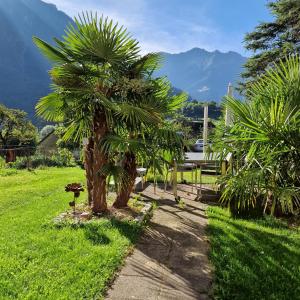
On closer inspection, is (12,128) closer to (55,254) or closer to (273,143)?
(55,254)

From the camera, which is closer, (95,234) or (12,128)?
(95,234)

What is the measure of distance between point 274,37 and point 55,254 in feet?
59.2

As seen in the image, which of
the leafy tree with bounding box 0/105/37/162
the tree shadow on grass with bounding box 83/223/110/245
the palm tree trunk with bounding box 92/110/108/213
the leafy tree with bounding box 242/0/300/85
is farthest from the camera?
the leafy tree with bounding box 0/105/37/162

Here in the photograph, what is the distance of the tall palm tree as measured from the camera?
5.20 m

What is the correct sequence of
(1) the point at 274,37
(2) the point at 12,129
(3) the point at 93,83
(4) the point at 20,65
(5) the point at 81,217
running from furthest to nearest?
(4) the point at 20,65 < (2) the point at 12,129 < (1) the point at 274,37 < (3) the point at 93,83 < (5) the point at 81,217

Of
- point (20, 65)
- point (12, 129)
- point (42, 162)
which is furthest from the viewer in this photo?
point (20, 65)

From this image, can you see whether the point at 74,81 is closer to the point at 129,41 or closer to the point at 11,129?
the point at 129,41

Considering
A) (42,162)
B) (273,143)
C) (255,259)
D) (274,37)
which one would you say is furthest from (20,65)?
(273,143)

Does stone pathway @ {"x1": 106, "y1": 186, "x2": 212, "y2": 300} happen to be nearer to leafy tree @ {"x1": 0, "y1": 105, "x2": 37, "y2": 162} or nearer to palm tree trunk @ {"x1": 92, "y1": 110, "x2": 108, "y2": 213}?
palm tree trunk @ {"x1": 92, "y1": 110, "x2": 108, "y2": 213}

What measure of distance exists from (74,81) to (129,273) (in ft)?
10.2

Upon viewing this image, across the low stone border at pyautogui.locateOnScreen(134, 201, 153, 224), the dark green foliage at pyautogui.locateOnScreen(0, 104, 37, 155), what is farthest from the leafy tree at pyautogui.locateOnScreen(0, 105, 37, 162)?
the low stone border at pyautogui.locateOnScreen(134, 201, 153, 224)

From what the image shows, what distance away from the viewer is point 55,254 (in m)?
3.90

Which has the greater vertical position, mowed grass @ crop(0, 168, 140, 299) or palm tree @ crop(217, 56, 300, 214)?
palm tree @ crop(217, 56, 300, 214)

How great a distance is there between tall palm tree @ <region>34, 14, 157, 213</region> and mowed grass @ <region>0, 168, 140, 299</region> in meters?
1.01
